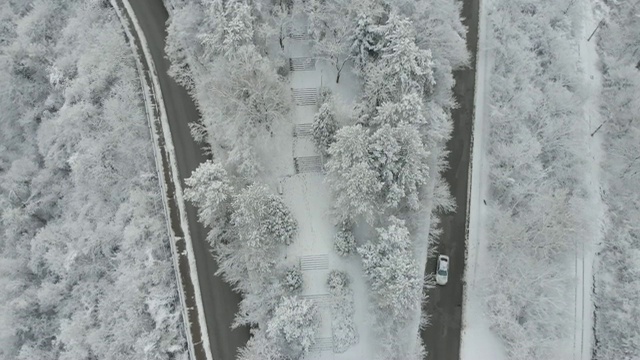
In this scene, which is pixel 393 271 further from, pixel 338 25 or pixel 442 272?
pixel 338 25

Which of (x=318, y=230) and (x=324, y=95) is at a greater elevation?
(x=324, y=95)

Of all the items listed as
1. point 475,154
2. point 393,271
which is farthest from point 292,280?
point 475,154

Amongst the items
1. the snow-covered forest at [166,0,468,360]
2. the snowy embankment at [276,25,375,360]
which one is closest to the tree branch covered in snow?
the snow-covered forest at [166,0,468,360]

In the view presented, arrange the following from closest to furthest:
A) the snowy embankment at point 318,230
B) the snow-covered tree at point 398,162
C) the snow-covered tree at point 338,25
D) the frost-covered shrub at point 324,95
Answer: the snow-covered tree at point 398,162, the snowy embankment at point 318,230, the snow-covered tree at point 338,25, the frost-covered shrub at point 324,95

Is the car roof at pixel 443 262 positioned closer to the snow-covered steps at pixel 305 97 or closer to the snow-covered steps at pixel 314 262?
the snow-covered steps at pixel 314 262

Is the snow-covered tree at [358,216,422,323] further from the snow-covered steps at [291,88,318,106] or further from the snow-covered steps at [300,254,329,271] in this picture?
the snow-covered steps at [291,88,318,106]

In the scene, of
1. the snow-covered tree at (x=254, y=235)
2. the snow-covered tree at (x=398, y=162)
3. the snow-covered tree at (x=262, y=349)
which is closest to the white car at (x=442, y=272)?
the snow-covered tree at (x=398, y=162)

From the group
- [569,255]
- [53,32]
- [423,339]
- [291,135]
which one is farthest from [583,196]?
[53,32]
